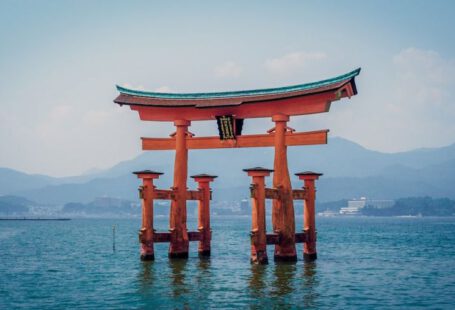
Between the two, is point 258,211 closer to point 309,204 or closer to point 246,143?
point 309,204

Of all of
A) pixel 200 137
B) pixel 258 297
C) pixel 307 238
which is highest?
pixel 200 137

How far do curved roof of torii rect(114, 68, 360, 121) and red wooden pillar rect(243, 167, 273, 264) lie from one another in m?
3.22

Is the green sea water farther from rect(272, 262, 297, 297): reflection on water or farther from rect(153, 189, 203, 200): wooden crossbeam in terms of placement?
rect(153, 189, 203, 200): wooden crossbeam

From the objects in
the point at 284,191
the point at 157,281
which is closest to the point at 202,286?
the point at 157,281

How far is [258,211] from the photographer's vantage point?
22609 mm

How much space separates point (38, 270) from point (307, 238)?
13087mm

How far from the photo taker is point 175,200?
26.1 m

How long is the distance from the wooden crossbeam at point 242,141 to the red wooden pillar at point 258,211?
A: 7.82 feet

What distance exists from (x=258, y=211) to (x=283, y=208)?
5.18ft

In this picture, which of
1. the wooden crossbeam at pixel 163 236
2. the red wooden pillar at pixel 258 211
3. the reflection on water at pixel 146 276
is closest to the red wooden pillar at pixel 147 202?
the wooden crossbeam at pixel 163 236

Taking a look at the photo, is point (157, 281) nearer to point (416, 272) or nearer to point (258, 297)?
point (258, 297)

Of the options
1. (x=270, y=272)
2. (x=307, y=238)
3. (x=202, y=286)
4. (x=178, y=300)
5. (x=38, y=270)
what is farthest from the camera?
(x=38, y=270)

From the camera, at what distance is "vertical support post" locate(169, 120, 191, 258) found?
26109 mm

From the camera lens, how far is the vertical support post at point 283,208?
78.0 ft
